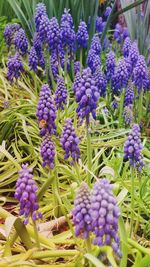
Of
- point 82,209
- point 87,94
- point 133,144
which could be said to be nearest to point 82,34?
point 87,94

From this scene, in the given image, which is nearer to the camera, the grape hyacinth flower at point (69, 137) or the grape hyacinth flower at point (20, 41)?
the grape hyacinth flower at point (69, 137)

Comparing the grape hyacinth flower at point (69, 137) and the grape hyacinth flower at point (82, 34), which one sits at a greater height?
the grape hyacinth flower at point (82, 34)

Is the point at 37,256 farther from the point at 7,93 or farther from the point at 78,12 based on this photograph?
the point at 78,12

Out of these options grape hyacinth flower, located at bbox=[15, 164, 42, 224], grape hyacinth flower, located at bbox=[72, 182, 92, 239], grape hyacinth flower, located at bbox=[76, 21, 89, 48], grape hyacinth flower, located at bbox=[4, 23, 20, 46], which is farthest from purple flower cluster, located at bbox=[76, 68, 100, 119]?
grape hyacinth flower, located at bbox=[4, 23, 20, 46]

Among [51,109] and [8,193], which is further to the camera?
[8,193]

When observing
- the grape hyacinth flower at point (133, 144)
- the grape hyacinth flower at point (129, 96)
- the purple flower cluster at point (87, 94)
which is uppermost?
the purple flower cluster at point (87, 94)

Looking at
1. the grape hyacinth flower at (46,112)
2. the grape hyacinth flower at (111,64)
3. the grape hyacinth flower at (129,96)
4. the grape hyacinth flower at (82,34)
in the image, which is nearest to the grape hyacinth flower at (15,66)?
the grape hyacinth flower at (82,34)

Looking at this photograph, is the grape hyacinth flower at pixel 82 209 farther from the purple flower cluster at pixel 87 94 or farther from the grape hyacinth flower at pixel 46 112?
the grape hyacinth flower at pixel 46 112

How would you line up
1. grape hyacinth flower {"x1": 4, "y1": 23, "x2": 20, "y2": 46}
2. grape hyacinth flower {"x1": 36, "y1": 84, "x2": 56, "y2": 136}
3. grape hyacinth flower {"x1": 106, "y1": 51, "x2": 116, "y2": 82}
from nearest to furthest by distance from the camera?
grape hyacinth flower {"x1": 36, "y1": 84, "x2": 56, "y2": 136}
grape hyacinth flower {"x1": 106, "y1": 51, "x2": 116, "y2": 82}
grape hyacinth flower {"x1": 4, "y1": 23, "x2": 20, "y2": 46}

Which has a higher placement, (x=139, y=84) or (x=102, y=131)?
(x=139, y=84)

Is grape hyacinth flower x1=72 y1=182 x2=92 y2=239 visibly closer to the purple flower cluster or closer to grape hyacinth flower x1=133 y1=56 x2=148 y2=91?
the purple flower cluster

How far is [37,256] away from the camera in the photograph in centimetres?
269

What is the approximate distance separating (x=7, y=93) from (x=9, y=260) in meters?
Answer: 2.84

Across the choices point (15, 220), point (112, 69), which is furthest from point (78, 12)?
point (15, 220)
